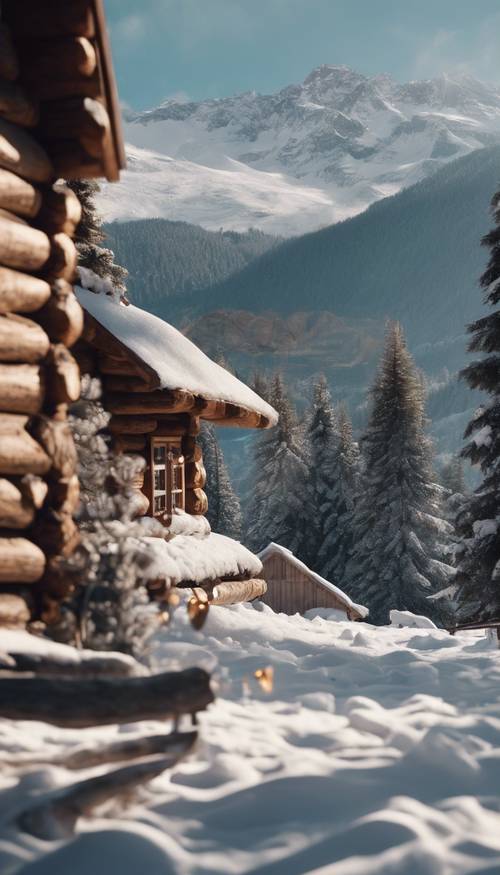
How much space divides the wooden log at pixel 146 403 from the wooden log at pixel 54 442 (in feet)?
16.3

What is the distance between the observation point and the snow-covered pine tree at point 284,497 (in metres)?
35.1

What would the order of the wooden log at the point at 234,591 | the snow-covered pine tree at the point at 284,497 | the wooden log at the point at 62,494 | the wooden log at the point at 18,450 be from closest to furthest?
the wooden log at the point at 18,450, the wooden log at the point at 62,494, the wooden log at the point at 234,591, the snow-covered pine tree at the point at 284,497

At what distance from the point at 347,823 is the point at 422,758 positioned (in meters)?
0.99

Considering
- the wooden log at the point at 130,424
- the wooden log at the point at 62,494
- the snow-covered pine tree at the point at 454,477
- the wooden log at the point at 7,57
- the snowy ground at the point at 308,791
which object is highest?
the snow-covered pine tree at the point at 454,477

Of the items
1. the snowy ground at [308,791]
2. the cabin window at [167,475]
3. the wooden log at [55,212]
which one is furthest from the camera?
the cabin window at [167,475]

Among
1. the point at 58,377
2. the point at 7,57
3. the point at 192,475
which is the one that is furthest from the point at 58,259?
the point at 192,475

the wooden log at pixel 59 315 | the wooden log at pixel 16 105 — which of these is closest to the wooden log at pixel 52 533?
the wooden log at pixel 59 315

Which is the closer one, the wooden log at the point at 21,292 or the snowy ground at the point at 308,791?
the snowy ground at the point at 308,791

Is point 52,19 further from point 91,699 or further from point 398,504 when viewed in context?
point 398,504

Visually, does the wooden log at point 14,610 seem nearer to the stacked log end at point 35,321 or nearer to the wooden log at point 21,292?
the stacked log end at point 35,321

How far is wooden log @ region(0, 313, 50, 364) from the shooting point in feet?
17.9

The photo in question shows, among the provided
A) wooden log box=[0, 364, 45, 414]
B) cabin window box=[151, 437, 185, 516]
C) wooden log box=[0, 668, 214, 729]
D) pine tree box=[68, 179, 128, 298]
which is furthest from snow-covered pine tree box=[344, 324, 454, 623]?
wooden log box=[0, 668, 214, 729]

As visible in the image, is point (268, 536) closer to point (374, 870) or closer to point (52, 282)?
point (52, 282)

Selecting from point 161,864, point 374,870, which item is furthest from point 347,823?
point 161,864
